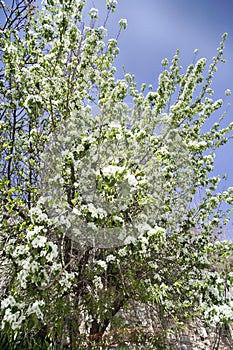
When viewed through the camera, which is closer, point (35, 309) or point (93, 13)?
point (35, 309)

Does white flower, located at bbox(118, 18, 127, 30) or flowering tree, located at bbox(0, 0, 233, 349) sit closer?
flowering tree, located at bbox(0, 0, 233, 349)

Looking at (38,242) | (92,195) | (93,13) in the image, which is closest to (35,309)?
(38,242)

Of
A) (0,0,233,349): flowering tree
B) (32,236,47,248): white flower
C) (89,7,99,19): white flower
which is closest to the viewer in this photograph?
(32,236,47,248): white flower

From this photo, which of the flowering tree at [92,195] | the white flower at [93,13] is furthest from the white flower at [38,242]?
the white flower at [93,13]

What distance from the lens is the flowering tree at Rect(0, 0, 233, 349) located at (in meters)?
2.97

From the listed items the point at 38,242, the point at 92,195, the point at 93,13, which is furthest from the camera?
the point at 93,13

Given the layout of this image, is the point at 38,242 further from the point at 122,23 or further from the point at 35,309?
the point at 122,23

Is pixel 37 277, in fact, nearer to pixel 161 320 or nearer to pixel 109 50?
pixel 161 320

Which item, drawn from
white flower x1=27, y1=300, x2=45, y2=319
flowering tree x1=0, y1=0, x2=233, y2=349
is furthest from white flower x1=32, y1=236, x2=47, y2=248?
white flower x1=27, y1=300, x2=45, y2=319

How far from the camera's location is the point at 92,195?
3145 mm

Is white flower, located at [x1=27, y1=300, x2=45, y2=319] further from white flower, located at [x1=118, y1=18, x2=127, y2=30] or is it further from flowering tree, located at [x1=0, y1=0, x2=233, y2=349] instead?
white flower, located at [x1=118, y1=18, x2=127, y2=30]

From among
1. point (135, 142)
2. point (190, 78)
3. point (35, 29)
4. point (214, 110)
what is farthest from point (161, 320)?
point (35, 29)

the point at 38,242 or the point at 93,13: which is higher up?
the point at 93,13

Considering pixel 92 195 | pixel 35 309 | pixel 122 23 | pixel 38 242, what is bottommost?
pixel 35 309
